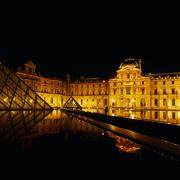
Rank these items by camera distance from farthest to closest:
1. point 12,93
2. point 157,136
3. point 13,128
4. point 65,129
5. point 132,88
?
point 132,88
point 12,93
point 65,129
point 13,128
point 157,136

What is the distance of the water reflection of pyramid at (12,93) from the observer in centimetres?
2895

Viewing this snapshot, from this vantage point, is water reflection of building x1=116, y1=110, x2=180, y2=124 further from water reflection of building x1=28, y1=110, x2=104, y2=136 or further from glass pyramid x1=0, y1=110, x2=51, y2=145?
glass pyramid x1=0, y1=110, x2=51, y2=145

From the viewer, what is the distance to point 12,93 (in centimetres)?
2955

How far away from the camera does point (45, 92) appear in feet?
245

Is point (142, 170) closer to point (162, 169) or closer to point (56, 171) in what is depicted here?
point (162, 169)

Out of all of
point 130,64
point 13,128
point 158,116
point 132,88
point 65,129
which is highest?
point 130,64

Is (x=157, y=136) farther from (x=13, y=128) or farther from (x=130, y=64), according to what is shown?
(x=130, y=64)

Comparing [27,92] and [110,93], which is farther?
[110,93]

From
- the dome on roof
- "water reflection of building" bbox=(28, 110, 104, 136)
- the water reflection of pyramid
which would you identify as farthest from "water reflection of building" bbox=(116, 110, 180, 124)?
the dome on roof

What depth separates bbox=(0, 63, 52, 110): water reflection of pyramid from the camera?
29.0 metres

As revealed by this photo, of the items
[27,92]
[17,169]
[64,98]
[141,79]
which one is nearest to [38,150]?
[17,169]

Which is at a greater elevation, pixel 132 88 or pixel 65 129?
pixel 132 88

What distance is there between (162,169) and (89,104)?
74853 millimetres

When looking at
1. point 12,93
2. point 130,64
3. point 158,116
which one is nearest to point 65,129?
point 12,93
